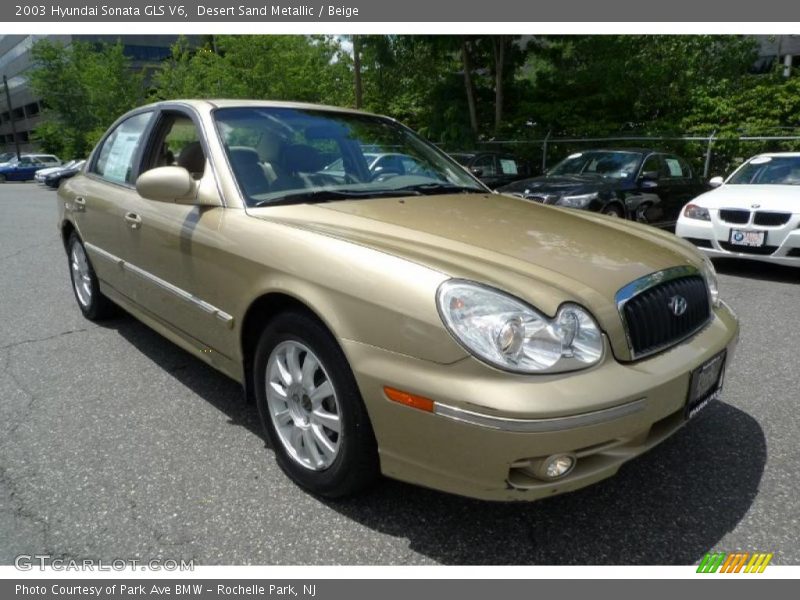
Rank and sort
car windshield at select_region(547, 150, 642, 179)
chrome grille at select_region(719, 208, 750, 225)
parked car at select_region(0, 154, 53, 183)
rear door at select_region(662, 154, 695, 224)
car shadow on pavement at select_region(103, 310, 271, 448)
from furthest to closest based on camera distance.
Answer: parked car at select_region(0, 154, 53, 183), rear door at select_region(662, 154, 695, 224), car windshield at select_region(547, 150, 642, 179), chrome grille at select_region(719, 208, 750, 225), car shadow on pavement at select_region(103, 310, 271, 448)

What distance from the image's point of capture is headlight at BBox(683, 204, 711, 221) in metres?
6.72

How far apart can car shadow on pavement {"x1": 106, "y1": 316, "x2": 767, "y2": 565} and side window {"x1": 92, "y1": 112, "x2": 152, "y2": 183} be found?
266cm

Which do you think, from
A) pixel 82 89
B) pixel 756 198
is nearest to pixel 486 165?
pixel 756 198

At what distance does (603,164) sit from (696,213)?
7.85 ft

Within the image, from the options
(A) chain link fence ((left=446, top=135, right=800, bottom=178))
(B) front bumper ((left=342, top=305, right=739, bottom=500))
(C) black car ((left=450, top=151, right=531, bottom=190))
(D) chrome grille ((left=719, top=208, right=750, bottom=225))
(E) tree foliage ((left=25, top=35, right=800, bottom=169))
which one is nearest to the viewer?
(B) front bumper ((left=342, top=305, right=739, bottom=500))

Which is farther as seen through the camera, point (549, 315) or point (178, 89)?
point (178, 89)

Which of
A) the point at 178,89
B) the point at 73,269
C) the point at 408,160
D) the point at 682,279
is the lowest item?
the point at 73,269

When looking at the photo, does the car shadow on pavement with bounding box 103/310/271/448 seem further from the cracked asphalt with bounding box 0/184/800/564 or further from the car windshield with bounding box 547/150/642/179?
the car windshield with bounding box 547/150/642/179

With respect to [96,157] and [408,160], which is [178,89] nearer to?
[96,157]

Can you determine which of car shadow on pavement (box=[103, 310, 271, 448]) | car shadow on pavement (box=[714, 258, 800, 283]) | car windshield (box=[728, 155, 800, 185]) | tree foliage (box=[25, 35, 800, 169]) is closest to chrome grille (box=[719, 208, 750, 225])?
car shadow on pavement (box=[714, 258, 800, 283])

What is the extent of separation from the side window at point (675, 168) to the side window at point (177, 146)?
777 centimetres

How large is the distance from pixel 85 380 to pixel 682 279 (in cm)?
337

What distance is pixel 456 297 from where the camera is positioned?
1.93 m

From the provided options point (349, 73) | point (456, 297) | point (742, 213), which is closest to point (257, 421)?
point (456, 297)
